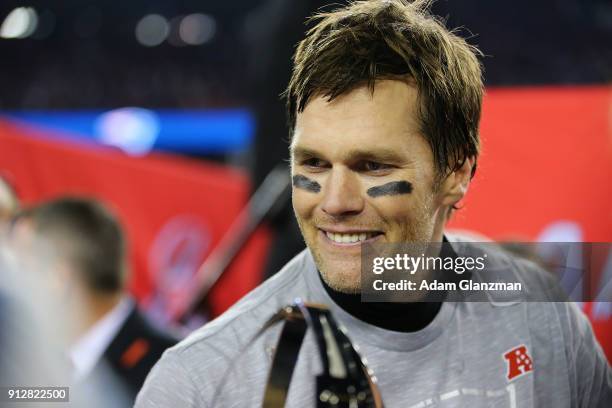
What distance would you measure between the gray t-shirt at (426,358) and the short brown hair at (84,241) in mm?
340

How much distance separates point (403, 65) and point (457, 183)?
169 millimetres

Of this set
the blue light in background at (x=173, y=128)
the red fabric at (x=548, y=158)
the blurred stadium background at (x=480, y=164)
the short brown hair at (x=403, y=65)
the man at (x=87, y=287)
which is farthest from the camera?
the blue light in background at (x=173, y=128)

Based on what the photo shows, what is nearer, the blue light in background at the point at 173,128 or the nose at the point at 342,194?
the nose at the point at 342,194

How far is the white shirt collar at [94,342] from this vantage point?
103 centimetres

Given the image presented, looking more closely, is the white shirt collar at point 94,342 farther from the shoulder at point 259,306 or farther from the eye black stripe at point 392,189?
the eye black stripe at point 392,189

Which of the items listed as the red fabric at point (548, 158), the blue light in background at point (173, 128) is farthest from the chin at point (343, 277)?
the blue light in background at point (173, 128)

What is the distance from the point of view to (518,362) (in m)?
0.86

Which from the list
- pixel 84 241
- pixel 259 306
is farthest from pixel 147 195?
pixel 259 306

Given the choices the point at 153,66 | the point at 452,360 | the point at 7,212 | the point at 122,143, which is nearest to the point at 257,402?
the point at 452,360

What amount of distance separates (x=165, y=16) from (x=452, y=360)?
4364 mm

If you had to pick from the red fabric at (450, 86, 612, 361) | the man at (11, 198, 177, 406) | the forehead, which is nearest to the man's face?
the forehead

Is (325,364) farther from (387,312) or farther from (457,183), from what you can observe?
(457,183)

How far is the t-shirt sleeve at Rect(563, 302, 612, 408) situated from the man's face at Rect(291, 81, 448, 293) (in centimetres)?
21

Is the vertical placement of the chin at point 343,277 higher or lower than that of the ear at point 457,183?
lower
